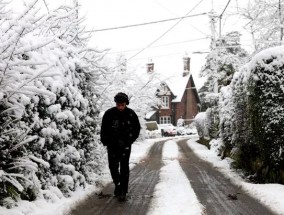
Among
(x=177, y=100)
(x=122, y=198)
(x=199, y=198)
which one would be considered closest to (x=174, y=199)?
(x=199, y=198)

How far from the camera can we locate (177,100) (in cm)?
6675

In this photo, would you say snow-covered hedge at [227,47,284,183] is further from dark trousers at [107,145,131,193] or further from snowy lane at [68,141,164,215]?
dark trousers at [107,145,131,193]

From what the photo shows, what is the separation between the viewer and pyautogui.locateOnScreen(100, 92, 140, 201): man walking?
21.4 feet

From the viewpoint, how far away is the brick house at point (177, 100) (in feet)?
218

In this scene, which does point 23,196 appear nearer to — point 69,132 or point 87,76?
point 69,132

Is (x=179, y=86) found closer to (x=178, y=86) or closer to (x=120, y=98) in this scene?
(x=178, y=86)

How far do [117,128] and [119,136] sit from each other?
139 mm

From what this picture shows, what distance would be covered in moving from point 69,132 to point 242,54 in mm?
27991

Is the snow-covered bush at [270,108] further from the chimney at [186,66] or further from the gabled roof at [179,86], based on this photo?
the chimney at [186,66]

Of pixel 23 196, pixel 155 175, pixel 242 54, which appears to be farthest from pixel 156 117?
pixel 23 196

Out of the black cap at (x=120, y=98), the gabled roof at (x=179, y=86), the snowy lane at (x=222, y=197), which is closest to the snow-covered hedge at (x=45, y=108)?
the black cap at (x=120, y=98)

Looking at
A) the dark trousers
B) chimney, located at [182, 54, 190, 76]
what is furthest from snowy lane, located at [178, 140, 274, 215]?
chimney, located at [182, 54, 190, 76]

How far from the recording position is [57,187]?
5.98m

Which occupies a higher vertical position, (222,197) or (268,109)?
(268,109)
